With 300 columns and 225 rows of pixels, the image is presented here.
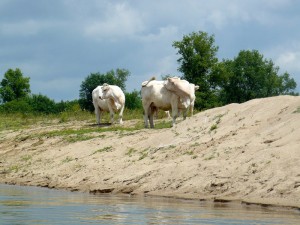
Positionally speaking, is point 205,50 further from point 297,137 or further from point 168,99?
point 297,137

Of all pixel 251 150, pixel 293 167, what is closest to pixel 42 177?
pixel 251 150

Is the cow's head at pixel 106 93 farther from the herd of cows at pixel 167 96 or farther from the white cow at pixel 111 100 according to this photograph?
the herd of cows at pixel 167 96

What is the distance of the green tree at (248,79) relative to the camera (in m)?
71.8

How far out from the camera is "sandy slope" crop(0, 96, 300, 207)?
47.3 feet

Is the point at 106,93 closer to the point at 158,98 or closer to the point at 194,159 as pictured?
the point at 158,98

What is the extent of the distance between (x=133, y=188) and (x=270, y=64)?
64.6 m

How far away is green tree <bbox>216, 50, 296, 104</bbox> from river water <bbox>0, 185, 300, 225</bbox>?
52.4 meters

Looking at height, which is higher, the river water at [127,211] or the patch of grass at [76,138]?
the patch of grass at [76,138]

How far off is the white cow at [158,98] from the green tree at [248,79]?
39.8 metres

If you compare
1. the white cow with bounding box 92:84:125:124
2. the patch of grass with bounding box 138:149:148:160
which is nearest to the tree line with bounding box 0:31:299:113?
the white cow with bounding box 92:84:125:124

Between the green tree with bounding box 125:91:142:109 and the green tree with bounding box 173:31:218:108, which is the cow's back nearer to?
the green tree with bounding box 173:31:218:108

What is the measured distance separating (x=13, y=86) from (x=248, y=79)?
96.2ft

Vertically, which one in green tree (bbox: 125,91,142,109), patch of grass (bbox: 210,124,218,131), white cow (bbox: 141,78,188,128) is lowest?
patch of grass (bbox: 210,124,218,131)

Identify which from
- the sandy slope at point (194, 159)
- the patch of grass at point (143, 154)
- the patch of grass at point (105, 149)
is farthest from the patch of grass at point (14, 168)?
the patch of grass at point (143, 154)
